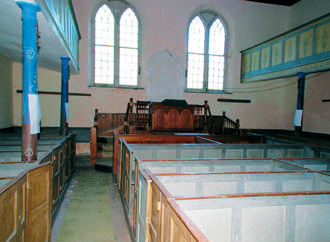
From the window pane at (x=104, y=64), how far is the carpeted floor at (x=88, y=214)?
5.16 meters

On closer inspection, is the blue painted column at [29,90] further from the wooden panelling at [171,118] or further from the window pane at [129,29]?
the window pane at [129,29]

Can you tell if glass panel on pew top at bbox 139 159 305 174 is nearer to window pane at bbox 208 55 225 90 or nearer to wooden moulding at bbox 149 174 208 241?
wooden moulding at bbox 149 174 208 241

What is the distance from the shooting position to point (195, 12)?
10102mm

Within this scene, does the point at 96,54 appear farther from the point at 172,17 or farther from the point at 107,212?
the point at 107,212

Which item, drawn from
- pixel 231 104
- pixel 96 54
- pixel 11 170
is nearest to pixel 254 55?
pixel 231 104

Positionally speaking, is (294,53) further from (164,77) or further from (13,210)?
(13,210)

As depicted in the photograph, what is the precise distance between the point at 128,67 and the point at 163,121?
3.84 meters

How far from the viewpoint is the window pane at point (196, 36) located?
10299 mm

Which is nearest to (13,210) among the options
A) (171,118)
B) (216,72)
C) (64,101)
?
(64,101)

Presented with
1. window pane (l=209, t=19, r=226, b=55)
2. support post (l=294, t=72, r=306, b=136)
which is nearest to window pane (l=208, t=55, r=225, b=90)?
window pane (l=209, t=19, r=226, b=55)

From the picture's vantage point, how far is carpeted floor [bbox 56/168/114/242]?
10.2 feet

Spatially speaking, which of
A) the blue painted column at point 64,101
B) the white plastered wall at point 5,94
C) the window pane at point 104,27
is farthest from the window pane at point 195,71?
the white plastered wall at point 5,94

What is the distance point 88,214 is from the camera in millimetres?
3736

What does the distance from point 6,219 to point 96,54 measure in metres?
8.63
